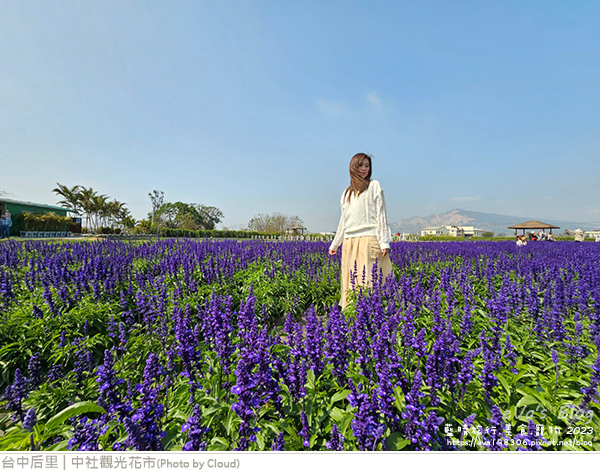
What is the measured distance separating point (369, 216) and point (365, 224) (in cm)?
15

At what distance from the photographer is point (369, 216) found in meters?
4.55

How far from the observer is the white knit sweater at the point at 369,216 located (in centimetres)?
441

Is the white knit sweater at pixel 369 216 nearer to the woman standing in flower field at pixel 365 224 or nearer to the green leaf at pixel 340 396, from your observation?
the woman standing in flower field at pixel 365 224

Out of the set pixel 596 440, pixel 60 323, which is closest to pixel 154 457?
pixel 596 440

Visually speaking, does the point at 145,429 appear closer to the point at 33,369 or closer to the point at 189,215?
the point at 33,369

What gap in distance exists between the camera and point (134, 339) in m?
3.20

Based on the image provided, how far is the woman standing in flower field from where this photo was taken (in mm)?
4426

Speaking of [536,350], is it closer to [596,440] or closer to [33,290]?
[596,440]

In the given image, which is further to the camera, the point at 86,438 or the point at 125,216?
the point at 125,216

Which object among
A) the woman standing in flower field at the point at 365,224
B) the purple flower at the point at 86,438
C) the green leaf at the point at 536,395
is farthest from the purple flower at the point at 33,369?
the green leaf at the point at 536,395

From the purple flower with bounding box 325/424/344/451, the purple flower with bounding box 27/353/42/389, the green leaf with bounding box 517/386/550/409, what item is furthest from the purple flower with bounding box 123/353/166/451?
the green leaf with bounding box 517/386/550/409

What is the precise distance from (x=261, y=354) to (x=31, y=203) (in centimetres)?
6196

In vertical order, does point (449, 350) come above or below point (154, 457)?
above

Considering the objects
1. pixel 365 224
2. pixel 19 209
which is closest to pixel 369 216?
pixel 365 224
